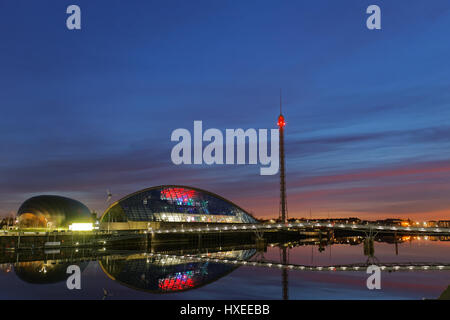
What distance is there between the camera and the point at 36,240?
6750 centimetres

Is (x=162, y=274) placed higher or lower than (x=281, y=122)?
lower

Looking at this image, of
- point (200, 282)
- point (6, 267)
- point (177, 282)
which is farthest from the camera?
point (6, 267)

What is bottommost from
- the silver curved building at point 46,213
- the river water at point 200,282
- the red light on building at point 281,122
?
the river water at point 200,282

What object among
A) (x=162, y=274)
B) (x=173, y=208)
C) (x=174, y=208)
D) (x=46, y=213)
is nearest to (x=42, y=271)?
(x=162, y=274)

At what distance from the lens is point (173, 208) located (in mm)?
113438

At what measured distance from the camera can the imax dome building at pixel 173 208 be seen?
342 ft

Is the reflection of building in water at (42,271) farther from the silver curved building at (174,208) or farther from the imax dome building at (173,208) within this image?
the silver curved building at (174,208)

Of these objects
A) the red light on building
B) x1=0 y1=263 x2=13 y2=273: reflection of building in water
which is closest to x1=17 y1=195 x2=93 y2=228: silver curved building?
x1=0 y1=263 x2=13 y2=273: reflection of building in water

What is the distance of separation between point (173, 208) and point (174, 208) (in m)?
0.36

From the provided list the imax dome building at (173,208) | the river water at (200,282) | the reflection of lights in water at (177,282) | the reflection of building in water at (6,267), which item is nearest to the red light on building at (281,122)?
the imax dome building at (173,208)

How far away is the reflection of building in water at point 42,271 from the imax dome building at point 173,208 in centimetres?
5158

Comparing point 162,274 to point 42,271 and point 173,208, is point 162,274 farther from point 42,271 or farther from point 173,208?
point 173,208
